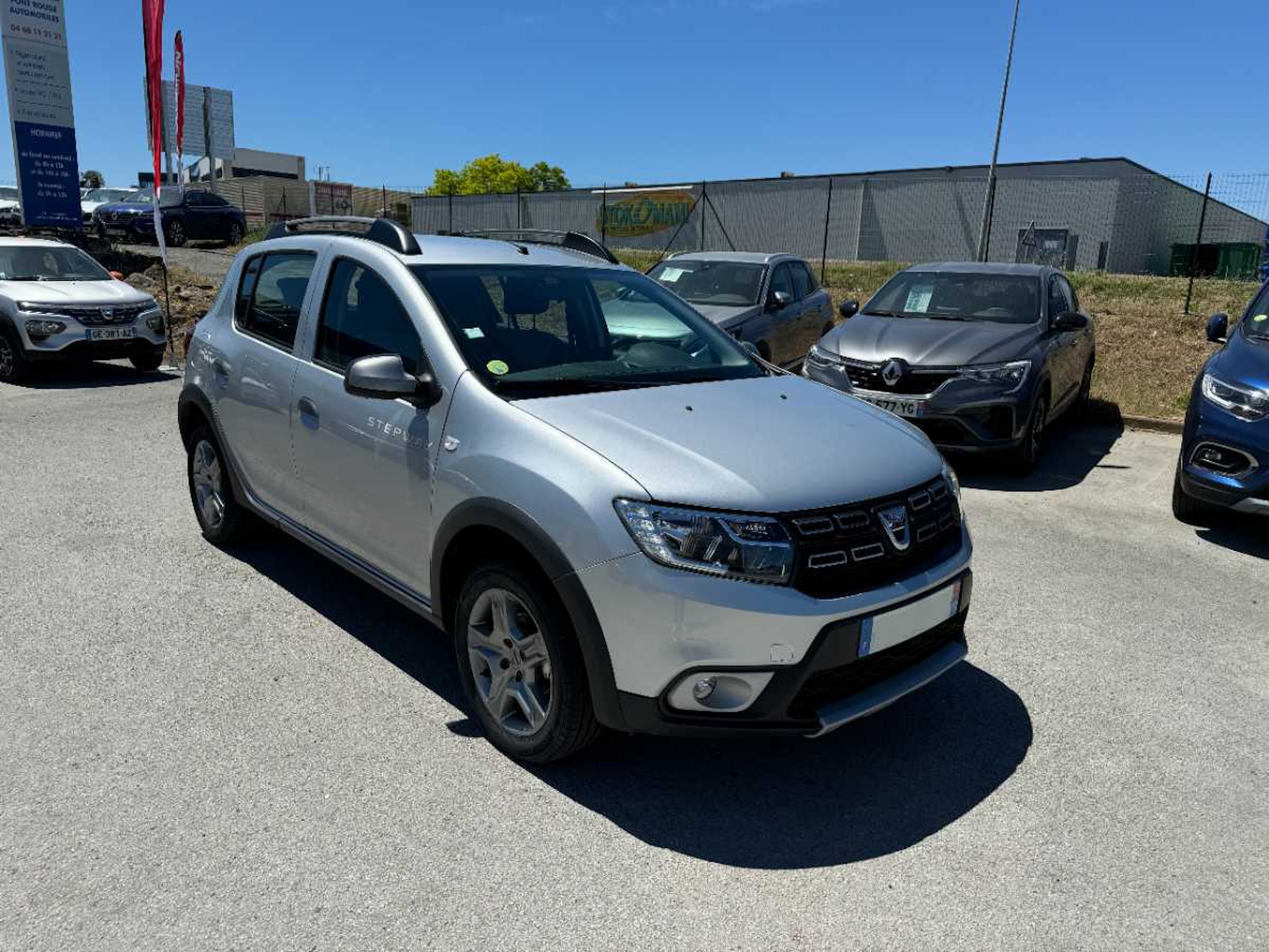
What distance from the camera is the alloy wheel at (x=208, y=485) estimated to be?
5.11 meters

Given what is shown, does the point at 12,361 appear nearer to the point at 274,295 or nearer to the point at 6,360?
the point at 6,360

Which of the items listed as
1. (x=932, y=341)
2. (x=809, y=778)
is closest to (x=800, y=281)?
(x=932, y=341)

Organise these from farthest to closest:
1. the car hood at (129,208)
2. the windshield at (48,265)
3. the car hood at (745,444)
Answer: the car hood at (129,208) < the windshield at (48,265) < the car hood at (745,444)

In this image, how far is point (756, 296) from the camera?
1033 cm

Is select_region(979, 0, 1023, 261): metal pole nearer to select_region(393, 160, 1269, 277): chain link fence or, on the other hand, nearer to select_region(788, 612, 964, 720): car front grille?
select_region(393, 160, 1269, 277): chain link fence

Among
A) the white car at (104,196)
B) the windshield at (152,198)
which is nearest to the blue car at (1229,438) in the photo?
the windshield at (152,198)

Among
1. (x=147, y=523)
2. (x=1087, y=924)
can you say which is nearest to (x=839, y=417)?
(x=1087, y=924)

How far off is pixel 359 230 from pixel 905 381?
468 cm

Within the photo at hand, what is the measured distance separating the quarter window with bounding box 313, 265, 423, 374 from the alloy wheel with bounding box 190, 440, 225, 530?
145cm

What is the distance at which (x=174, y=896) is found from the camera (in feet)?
8.24

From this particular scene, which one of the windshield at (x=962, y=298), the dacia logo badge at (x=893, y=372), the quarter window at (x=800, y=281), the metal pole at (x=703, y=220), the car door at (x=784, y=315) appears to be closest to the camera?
the dacia logo badge at (x=893, y=372)

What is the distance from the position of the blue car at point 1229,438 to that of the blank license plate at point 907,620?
11.6 ft

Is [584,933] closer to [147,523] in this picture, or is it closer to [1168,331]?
[147,523]

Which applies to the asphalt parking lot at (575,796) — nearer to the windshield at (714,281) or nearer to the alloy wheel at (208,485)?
the alloy wheel at (208,485)
